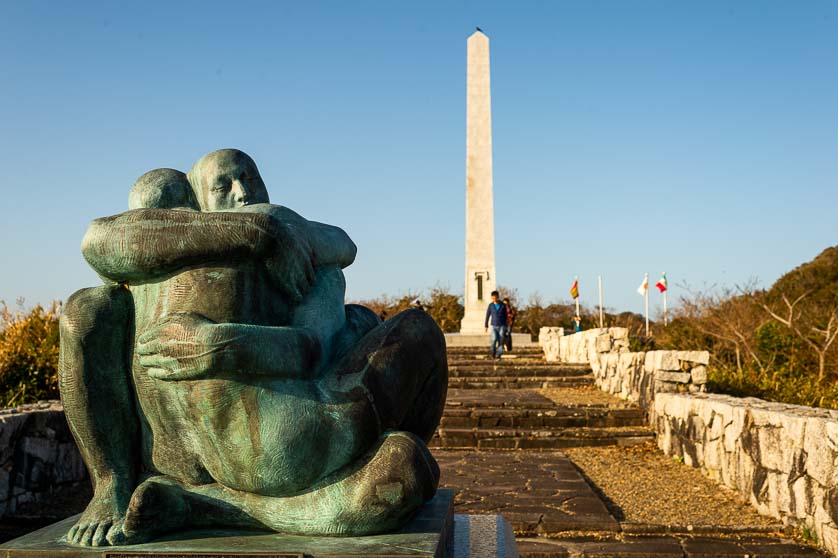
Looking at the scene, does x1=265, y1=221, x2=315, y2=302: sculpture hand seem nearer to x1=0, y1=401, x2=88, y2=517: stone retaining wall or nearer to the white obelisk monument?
x1=0, y1=401, x2=88, y2=517: stone retaining wall

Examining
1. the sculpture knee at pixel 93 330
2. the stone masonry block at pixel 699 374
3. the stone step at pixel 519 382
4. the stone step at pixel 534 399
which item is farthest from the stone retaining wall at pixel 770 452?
the stone step at pixel 519 382

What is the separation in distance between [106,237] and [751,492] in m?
5.70

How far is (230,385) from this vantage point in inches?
84.5

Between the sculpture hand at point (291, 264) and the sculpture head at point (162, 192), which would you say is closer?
the sculpture hand at point (291, 264)

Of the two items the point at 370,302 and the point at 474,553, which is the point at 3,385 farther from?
the point at 370,302

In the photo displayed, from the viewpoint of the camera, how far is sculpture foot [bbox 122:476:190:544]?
2.14 m

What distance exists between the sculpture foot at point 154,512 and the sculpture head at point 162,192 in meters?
0.87

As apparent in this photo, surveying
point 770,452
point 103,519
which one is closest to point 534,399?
point 770,452

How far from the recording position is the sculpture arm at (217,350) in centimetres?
212

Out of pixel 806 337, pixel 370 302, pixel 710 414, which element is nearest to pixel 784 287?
pixel 806 337

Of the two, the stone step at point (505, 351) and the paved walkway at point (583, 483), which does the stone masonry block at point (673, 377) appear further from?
the stone step at point (505, 351)

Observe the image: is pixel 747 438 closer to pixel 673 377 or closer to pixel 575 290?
pixel 673 377

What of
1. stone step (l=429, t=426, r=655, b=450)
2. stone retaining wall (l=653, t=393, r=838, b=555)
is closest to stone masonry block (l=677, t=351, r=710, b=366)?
stone retaining wall (l=653, t=393, r=838, b=555)

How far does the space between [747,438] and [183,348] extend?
5.54 meters
